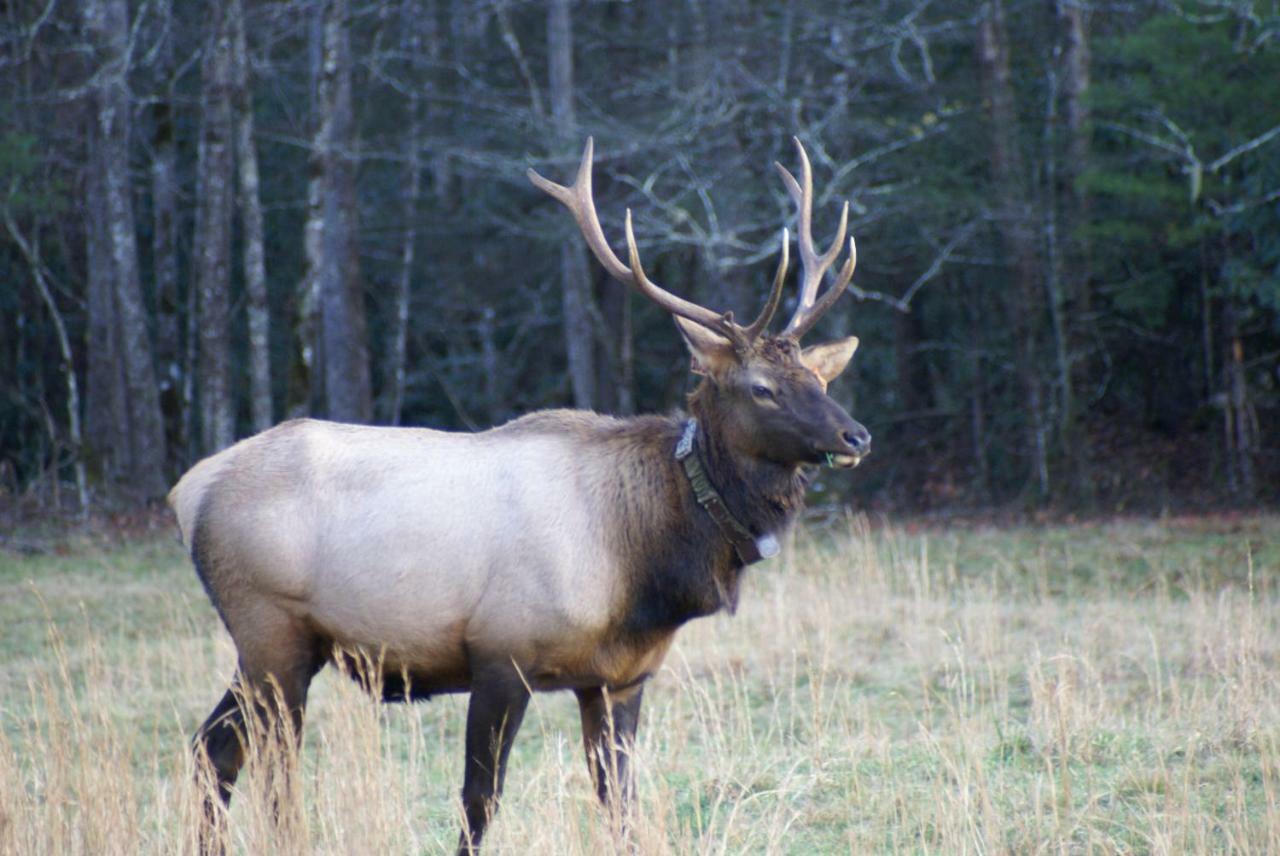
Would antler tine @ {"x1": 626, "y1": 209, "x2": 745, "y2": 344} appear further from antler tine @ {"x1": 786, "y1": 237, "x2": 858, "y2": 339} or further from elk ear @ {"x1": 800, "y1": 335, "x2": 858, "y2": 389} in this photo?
elk ear @ {"x1": 800, "y1": 335, "x2": 858, "y2": 389}

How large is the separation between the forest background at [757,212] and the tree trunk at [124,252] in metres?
0.05

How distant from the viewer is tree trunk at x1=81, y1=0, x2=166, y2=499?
17844 millimetres

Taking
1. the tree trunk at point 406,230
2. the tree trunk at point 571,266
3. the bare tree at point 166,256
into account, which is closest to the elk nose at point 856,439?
the tree trunk at point 571,266

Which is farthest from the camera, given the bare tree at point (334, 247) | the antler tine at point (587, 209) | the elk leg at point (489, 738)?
the bare tree at point (334, 247)

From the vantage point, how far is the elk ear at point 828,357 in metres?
6.02

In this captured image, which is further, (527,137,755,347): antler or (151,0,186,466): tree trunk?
(151,0,186,466): tree trunk

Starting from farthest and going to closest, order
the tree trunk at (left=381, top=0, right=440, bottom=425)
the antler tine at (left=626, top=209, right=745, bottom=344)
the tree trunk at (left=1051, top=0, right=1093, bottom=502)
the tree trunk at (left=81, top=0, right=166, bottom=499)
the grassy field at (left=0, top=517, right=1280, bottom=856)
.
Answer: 1. the tree trunk at (left=381, top=0, right=440, bottom=425)
2. the tree trunk at (left=81, top=0, right=166, bottom=499)
3. the tree trunk at (left=1051, top=0, right=1093, bottom=502)
4. the antler tine at (left=626, top=209, right=745, bottom=344)
5. the grassy field at (left=0, top=517, right=1280, bottom=856)

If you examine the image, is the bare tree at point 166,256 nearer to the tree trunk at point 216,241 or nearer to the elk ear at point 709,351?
the tree trunk at point 216,241

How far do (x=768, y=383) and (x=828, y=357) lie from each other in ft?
1.85

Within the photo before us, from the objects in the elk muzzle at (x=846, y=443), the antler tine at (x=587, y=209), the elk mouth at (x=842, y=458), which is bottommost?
the elk mouth at (x=842, y=458)

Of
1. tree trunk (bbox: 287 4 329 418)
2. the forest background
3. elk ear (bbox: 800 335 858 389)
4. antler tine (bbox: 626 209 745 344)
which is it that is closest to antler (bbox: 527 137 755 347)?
antler tine (bbox: 626 209 745 344)

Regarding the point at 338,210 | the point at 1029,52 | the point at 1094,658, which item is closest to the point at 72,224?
the point at 338,210

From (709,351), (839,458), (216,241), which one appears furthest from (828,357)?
(216,241)

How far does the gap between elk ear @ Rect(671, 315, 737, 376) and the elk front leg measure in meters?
1.28
